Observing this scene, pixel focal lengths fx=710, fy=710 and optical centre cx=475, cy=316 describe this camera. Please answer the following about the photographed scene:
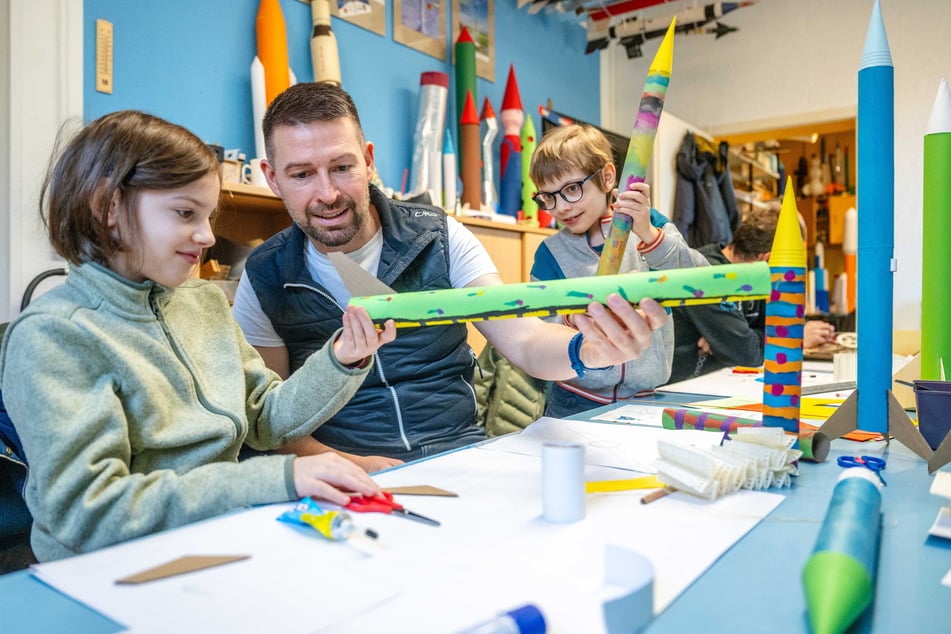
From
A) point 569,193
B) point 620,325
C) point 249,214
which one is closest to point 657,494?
point 620,325

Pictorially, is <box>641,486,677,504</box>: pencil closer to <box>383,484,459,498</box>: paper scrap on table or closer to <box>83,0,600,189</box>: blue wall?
<box>383,484,459,498</box>: paper scrap on table

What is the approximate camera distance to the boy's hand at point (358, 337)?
0.96 meters

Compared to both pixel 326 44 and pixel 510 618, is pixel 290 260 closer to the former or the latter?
pixel 510 618

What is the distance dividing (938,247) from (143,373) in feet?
3.93

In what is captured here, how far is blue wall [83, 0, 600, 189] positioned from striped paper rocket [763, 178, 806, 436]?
1.75m

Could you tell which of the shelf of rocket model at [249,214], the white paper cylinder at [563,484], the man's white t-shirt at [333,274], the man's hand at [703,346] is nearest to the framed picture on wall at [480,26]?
the shelf of rocket model at [249,214]

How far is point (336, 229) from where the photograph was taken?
54.3 inches

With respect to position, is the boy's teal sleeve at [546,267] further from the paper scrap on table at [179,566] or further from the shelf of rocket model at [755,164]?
the shelf of rocket model at [755,164]

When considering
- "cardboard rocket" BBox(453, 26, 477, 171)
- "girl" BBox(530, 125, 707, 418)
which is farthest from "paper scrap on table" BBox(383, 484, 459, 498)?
"cardboard rocket" BBox(453, 26, 477, 171)

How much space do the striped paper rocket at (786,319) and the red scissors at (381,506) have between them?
0.51m

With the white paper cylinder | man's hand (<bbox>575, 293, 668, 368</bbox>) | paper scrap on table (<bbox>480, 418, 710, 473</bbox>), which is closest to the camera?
the white paper cylinder

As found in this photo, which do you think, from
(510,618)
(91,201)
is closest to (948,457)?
(510,618)

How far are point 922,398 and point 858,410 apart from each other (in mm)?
113

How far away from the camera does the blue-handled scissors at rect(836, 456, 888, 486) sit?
89cm
